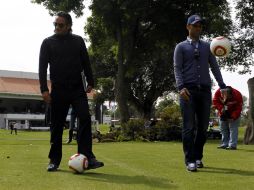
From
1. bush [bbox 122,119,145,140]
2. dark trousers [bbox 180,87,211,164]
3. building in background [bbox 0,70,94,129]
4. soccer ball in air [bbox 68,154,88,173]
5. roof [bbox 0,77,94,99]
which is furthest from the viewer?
roof [bbox 0,77,94,99]

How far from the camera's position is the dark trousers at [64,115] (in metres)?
6.90

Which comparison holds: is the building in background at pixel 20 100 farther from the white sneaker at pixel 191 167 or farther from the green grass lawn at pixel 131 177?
the white sneaker at pixel 191 167

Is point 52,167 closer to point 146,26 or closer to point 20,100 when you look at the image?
point 146,26

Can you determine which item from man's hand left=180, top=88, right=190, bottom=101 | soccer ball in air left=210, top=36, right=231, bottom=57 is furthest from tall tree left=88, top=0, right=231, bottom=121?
man's hand left=180, top=88, right=190, bottom=101

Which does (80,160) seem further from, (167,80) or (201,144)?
(167,80)

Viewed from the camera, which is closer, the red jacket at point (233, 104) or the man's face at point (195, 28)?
the man's face at point (195, 28)

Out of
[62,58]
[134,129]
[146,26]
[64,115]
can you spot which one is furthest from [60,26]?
[146,26]

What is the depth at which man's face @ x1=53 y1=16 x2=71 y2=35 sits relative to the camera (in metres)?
6.86

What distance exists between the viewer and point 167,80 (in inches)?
2051

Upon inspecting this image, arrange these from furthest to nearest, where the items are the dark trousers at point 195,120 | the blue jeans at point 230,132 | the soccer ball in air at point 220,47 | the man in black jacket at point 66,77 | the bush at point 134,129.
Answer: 1. the bush at point 134,129
2. the blue jeans at point 230,132
3. the soccer ball in air at point 220,47
4. the dark trousers at point 195,120
5. the man in black jacket at point 66,77

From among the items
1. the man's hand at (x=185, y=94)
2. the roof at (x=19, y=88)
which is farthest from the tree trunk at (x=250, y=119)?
the roof at (x=19, y=88)

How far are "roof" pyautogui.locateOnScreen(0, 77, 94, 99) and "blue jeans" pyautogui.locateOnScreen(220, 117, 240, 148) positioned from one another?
250 ft

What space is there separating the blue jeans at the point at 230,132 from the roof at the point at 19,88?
76.2 meters

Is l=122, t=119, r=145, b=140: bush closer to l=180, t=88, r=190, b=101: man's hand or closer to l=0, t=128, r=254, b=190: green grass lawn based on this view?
l=0, t=128, r=254, b=190: green grass lawn
